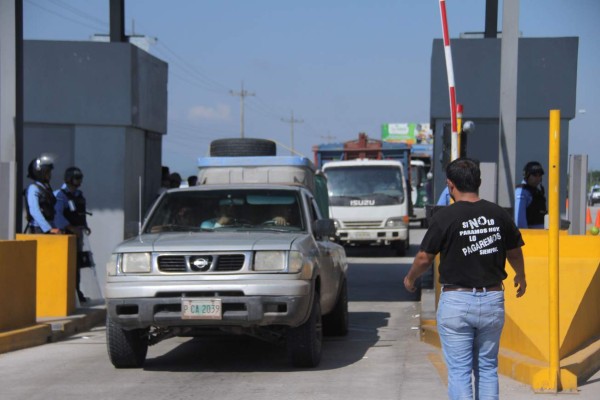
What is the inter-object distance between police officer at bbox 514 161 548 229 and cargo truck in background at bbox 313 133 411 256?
12.5 meters

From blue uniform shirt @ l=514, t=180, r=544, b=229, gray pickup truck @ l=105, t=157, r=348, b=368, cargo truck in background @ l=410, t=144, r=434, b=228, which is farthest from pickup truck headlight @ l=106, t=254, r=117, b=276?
cargo truck in background @ l=410, t=144, r=434, b=228

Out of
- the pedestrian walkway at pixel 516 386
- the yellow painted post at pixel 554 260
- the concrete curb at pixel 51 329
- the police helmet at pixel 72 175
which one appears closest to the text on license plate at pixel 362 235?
the concrete curb at pixel 51 329

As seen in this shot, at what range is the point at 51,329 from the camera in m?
11.1

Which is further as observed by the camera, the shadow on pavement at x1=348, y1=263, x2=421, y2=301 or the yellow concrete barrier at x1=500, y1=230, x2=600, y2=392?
the shadow on pavement at x1=348, y1=263, x2=421, y2=301

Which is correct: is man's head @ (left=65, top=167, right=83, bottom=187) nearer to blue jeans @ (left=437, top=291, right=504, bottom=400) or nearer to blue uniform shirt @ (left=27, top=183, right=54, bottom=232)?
blue uniform shirt @ (left=27, top=183, right=54, bottom=232)

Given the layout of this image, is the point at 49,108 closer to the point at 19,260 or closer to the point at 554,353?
the point at 19,260

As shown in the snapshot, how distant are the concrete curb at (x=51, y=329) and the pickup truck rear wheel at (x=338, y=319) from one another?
3086 mm

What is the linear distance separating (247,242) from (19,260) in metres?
3.25

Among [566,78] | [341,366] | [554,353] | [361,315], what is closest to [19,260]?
[341,366]

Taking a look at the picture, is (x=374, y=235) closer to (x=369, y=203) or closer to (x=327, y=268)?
(x=369, y=203)

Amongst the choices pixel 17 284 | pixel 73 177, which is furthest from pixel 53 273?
pixel 73 177

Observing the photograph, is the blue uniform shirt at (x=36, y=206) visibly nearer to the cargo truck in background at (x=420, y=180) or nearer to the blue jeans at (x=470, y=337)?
the blue jeans at (x=470, y=337)

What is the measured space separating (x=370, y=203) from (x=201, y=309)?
645 inches

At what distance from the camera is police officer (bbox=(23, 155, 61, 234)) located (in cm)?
1238
